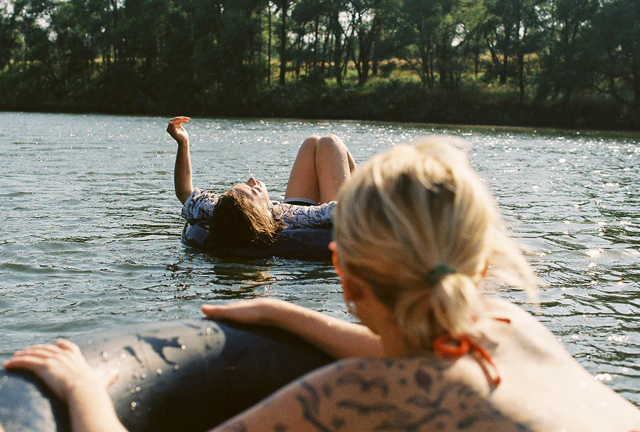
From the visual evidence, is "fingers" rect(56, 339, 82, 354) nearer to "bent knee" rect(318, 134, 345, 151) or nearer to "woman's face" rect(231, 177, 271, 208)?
"woman's face" rect(231, 177, 271, 208)

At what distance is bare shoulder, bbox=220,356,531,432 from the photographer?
4.30 feet

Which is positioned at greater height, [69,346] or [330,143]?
[330,143]

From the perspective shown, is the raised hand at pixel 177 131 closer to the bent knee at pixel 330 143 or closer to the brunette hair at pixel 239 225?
the brunette hair at pixel 239 225

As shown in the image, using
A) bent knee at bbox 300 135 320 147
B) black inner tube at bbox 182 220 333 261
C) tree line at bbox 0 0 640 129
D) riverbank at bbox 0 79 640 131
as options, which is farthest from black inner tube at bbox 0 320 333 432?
tree line at bbox 0 0 640 129

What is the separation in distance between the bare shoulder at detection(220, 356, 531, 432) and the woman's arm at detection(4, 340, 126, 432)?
1.66ft

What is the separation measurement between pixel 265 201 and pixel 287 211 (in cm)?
27

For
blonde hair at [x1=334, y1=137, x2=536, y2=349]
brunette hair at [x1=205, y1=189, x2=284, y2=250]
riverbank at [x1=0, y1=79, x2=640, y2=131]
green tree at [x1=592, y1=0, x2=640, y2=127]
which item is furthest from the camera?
riverbank at [x1=0, y1=79, x2=640, y2=131]

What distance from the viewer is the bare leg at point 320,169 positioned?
20.1 feet

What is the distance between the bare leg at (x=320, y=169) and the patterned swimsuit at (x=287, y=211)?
429 millimetres

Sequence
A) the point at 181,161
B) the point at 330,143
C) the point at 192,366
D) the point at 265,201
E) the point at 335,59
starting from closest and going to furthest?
the point at 192,366, the point at 265,201, the point at 181,161, the point at 330,143, the point at 335,59

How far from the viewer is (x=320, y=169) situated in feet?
20.4

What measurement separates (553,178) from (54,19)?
5898cm

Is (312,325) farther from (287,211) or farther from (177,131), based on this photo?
(177,131)

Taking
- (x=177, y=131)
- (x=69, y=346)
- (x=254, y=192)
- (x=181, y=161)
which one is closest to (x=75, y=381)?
(x=69, y=346)
